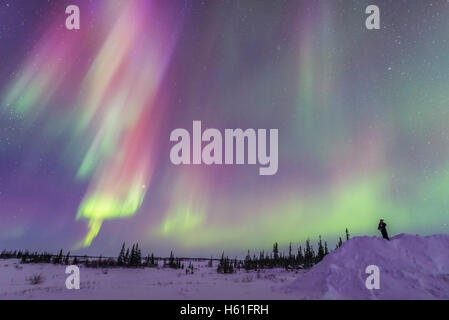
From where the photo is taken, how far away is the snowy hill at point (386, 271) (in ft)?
47.5

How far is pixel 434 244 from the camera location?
1911cm

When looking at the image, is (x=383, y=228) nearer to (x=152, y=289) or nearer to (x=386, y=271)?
(x=386, y=271)

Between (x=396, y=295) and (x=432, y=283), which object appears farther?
(x=432, y=283)

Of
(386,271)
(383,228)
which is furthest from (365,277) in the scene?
(383,228)

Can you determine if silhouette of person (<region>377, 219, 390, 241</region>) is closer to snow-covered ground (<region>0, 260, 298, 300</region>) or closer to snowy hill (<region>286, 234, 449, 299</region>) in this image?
snowy hill (<region>286, 234, 449, 299</region>)

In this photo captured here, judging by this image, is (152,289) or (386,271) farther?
(152,289)

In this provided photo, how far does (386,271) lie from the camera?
16.4m

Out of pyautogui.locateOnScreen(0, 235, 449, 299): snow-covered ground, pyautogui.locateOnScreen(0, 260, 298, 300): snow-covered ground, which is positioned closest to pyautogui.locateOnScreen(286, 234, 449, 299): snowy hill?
pyautogui.locateOnScreen(0, 235, 449, 299): snow-covered ground

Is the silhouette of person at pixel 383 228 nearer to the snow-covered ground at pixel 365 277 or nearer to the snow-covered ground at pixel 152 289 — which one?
the snow-covered ground at pixel 365 277

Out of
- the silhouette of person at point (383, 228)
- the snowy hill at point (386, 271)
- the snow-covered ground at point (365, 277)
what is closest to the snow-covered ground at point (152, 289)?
the snow-covered ground at point (365, 277)
